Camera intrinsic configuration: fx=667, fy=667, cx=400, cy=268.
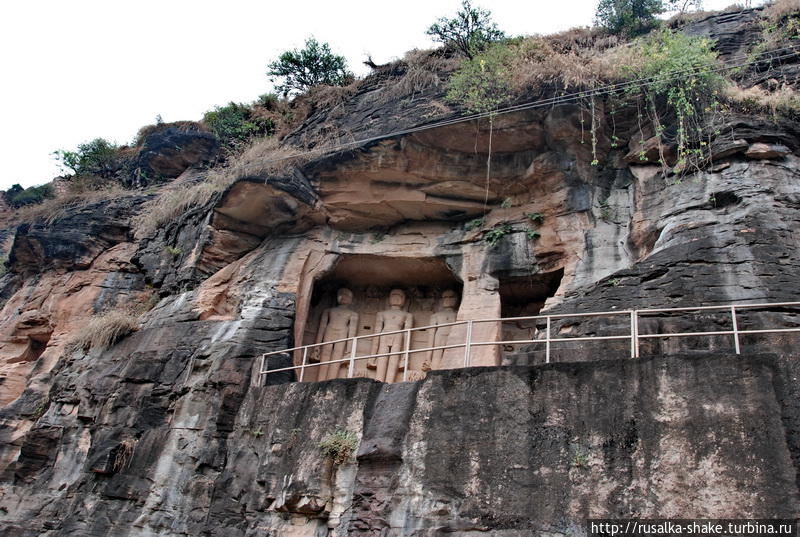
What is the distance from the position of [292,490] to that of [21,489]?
681 centimetres

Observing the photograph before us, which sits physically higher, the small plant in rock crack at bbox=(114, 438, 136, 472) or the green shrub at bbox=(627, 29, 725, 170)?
the green shrub at bbox=(627, 29, 725, 170)

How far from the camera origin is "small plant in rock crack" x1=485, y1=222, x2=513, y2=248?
12453 millimetres

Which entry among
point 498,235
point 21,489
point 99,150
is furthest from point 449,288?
point 99,150

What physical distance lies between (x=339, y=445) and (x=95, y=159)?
1552 cm

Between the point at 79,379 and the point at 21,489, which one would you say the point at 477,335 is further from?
the point at 21,489

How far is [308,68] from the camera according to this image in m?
18.6

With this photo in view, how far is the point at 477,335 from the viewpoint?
1142cm

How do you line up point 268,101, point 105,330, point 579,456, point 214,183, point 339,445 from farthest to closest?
point 268,101
point 214,183
point 105,330
point 339,445
point 579,456

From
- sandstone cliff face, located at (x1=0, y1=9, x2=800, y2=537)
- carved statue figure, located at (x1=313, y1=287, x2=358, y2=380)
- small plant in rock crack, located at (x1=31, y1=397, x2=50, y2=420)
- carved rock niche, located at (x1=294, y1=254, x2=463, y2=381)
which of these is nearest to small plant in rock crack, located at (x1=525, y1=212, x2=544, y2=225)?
sandstone cliff face, located at (x1=0, y1=9, x2=800, y2=537)

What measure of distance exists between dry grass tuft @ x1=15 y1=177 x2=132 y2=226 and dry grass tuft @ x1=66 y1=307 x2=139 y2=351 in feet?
16.8

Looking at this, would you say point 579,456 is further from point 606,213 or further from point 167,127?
point 167,127

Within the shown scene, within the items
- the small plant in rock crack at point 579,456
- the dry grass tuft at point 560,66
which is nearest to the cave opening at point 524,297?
the dry grass tuft at point 560,66

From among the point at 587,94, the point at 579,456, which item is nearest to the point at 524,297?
the point at 587,94

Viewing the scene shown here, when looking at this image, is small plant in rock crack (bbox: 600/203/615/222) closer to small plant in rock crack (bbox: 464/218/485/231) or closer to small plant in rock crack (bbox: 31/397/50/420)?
small plant in rock crack (bbox: 464/218/485/231)
